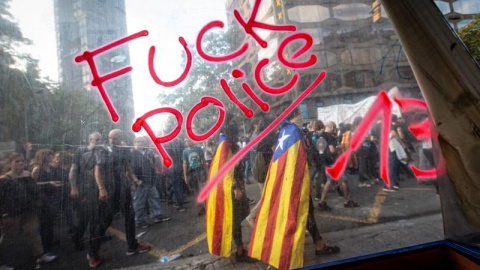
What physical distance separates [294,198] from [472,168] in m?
1.39

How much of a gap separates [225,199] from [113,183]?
3.09ft

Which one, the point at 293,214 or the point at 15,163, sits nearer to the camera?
the point at 15,163

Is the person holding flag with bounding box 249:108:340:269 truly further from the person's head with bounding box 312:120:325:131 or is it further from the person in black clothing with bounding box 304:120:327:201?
the person's head with bounding box 312:120:325:131

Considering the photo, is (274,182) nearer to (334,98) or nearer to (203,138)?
(203,138)

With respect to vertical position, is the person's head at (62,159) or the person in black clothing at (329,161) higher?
the person's head at (62,159)

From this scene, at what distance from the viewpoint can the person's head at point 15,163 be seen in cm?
168

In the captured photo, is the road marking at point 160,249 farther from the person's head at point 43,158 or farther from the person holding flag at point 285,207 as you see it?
the person's head at point 43,158

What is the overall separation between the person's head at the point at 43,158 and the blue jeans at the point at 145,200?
A: 26.6 inches

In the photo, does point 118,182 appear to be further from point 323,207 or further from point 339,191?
point 339,191

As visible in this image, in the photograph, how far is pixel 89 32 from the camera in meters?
1.88

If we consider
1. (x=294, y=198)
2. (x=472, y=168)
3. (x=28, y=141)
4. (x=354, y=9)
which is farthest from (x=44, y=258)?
(x=354, y=9)

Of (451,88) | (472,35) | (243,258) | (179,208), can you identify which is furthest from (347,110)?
(472,35)

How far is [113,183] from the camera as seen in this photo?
1.87 m

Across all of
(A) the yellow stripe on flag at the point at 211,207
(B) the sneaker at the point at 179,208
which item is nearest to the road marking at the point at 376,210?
(A) the yellow stripe on flag at the point at 211,207
